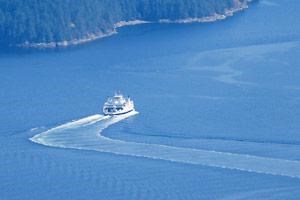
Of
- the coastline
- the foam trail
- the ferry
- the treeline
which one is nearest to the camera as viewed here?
the foam trail

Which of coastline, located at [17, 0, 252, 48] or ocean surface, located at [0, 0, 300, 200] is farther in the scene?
coastline, located at [17, 0, 252, 48]

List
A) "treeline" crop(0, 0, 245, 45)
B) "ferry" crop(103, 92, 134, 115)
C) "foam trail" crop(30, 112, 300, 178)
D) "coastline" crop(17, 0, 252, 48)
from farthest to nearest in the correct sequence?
"treeline" crop(0, 0, 245, 45) < "coastline" crop(17, 0, 252, 48) < "ferry" crop(103, 92, 134, 115) < "foam trail" crop(30, 112, 300, 178)

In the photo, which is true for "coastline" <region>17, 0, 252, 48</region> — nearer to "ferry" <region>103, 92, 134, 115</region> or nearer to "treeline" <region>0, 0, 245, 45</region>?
"treeline" <region>0, 0, 245, 45</region>

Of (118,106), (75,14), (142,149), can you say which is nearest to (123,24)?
(75,14)

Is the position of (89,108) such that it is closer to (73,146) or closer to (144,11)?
(73,146)

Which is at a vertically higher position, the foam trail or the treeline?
the treeline

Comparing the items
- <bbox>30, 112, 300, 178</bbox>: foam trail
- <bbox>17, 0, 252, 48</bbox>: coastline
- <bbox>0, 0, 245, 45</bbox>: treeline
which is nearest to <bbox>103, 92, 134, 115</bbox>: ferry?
<bbox>30, 112, 300, 178</bbox>: foam trail
